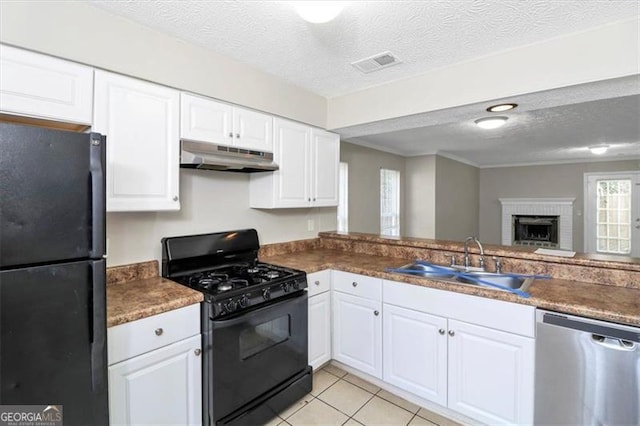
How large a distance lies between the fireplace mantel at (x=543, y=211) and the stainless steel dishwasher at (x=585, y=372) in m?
6.79

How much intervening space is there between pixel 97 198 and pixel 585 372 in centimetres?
236

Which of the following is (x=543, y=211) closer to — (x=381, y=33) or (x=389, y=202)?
(x=389, y=202)

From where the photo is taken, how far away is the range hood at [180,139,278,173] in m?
1.97

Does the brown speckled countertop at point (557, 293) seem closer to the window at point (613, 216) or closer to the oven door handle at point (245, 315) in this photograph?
the oven door handle at point (245, 315)

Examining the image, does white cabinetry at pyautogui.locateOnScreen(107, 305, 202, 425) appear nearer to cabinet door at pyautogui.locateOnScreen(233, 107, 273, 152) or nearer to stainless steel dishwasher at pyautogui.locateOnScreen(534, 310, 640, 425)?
cabinet door at pyautogui.locateOnScreen(233, 107, 273, 152)

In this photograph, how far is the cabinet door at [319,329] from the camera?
2.42 meters

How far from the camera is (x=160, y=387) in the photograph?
1.59 meters

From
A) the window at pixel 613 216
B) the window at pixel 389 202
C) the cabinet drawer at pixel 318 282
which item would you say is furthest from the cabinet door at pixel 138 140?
the window at pixel 613 216

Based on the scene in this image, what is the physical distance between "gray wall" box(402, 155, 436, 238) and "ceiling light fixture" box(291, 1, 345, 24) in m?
4.73

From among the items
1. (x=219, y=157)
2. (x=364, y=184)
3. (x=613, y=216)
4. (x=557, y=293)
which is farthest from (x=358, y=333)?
(x=613, y=216)

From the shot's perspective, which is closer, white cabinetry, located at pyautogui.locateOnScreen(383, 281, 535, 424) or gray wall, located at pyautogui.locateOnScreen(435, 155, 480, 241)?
white cabinetry, located at pyautogui.locateOnScreen(383, 281, 535, 424)

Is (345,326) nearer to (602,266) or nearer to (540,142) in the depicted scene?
(602,266)

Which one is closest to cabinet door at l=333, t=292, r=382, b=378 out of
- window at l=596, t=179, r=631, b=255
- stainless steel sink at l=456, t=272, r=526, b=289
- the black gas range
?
the black gas range

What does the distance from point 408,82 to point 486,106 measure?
A: 2.00ft
